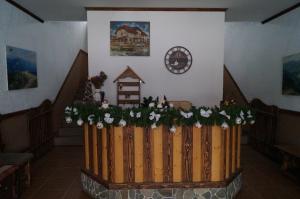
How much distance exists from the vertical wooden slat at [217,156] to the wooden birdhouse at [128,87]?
7.31ft

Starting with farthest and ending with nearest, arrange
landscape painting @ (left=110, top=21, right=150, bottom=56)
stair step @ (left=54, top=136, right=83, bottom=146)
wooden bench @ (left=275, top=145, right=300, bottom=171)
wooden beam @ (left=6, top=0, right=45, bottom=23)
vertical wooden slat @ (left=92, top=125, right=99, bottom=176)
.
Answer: stair step @ (left=54, top=136, right=83, bottom=146)
landscape painting @ (left=110, top=21, right=150, bottom=56)
wooden beam @ (left=6, top=0, right=45, bottom=23)
wooden bench @ (left=275, top=145, right=300, bottom=171)
vertical wooden slat @ (left=92, top=125, right=99, bottom=176)

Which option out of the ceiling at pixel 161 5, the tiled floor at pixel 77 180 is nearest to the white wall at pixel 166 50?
the ceiling at pixel 161 5

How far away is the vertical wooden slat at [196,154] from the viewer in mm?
3232

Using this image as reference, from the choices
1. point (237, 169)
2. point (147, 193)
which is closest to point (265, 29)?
point (237, 169)

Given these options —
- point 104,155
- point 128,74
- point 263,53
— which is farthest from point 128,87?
point 263,53

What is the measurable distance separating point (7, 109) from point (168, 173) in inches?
118

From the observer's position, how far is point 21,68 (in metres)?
4.72

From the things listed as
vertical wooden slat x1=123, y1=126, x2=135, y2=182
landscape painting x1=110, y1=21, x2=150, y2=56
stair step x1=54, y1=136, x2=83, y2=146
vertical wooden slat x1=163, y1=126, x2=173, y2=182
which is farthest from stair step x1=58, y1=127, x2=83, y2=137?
vertical wooden slat x1=163, y1=126, x2=173, y2=182

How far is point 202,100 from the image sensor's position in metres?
5.30

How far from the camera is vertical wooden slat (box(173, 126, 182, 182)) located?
3.22 meters

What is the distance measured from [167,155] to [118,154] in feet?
2.05

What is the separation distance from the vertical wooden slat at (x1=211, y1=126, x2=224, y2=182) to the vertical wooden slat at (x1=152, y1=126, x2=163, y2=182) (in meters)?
0.68

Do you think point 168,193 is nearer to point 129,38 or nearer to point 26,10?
point 129,38

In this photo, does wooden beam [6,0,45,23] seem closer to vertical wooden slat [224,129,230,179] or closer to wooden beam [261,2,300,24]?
vertical wooden slat [224,129,230,179]
